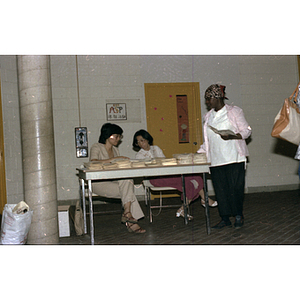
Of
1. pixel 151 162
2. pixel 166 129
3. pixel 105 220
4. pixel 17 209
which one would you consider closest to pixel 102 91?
pixel 166 129

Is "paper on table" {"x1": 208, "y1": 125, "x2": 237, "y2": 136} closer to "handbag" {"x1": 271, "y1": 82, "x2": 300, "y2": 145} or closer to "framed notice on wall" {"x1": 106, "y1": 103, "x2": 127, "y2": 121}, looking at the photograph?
"handbag" {"x1": 271, "y1": 82, "x2": 300, "y2": 145}

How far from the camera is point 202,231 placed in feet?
11.6

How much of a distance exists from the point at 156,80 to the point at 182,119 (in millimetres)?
948

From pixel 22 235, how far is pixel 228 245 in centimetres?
177

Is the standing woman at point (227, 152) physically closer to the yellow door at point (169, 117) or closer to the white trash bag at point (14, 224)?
the white trash bag at point (14, 224)

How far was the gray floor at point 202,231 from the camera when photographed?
10.1 feet

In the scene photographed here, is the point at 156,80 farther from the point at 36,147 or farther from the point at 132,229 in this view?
the point at 36,147

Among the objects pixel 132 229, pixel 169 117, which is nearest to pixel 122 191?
pixel 132 229

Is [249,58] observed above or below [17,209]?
above

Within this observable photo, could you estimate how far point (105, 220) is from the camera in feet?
15.1

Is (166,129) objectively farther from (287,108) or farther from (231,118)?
(287,108)

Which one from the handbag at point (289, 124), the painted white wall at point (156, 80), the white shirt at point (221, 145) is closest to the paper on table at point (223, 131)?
the white shirt at point (221, 145)

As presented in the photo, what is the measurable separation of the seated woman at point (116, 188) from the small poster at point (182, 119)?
2.85m

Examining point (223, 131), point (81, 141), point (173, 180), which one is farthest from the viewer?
point (81, 141)
